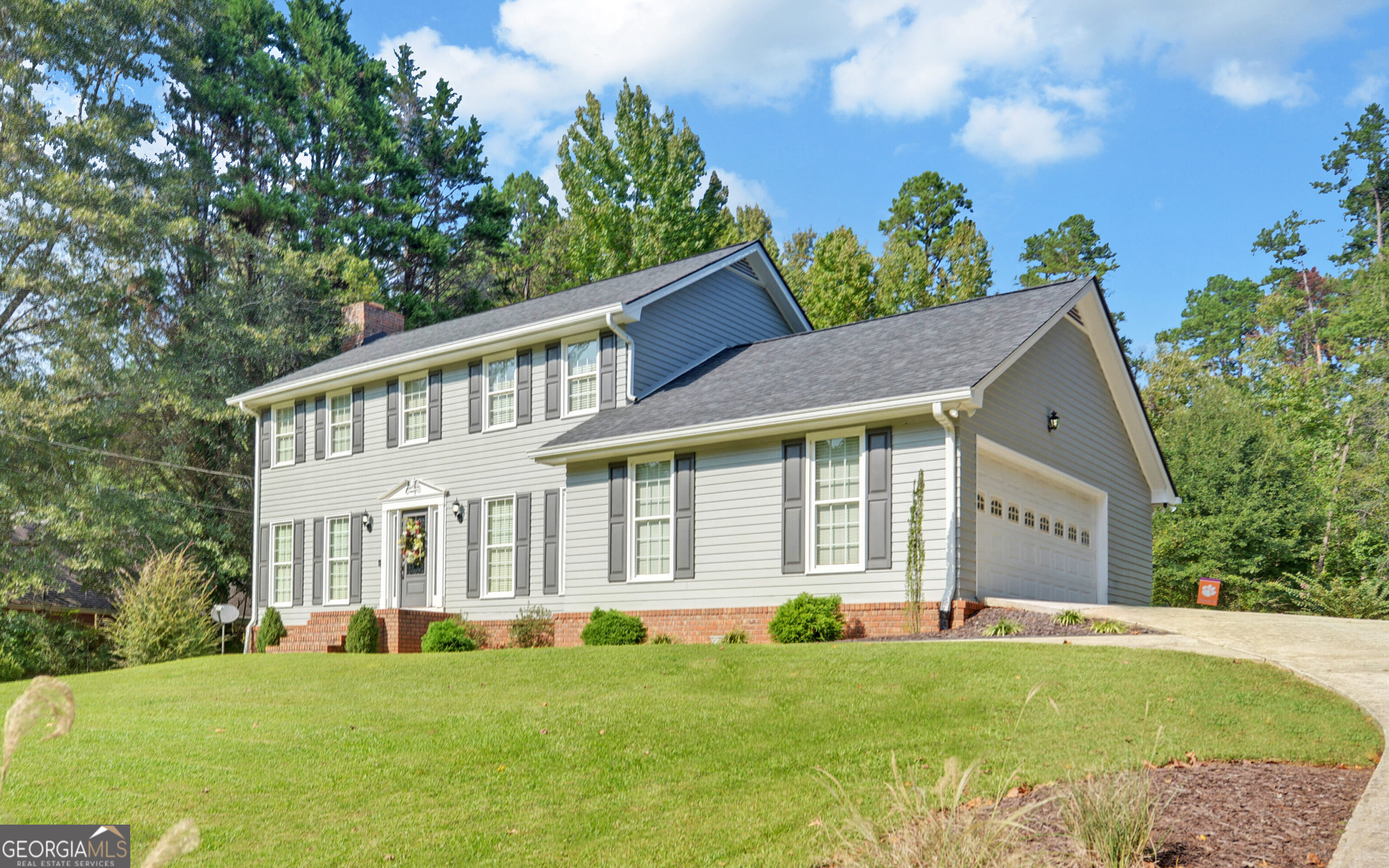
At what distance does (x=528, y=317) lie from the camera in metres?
20.8

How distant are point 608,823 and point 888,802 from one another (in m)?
1.57

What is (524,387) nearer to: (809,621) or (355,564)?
(355,564)

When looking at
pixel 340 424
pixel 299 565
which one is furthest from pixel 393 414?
pixel 299 565

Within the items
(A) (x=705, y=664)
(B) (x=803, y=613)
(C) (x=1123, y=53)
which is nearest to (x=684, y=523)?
(B) (x=803, y=613)

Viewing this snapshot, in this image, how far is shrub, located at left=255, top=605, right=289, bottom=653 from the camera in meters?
20.1

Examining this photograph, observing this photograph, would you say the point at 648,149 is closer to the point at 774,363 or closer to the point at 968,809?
the point at 774,363

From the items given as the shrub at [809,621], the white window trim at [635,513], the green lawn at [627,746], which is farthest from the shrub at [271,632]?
the shrub at [809,621]

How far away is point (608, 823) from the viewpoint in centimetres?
617

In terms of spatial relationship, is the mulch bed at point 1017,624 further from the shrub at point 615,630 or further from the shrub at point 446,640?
the shrub at point 446,640

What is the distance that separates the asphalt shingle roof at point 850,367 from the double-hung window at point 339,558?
6628mm

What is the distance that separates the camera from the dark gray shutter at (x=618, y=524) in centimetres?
1655

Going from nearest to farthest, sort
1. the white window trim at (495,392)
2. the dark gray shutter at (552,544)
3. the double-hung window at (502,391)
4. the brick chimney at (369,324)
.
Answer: the dark gray shutter at (552,544) → the white window trim at (495,392) → the double-hung window at (502,391) → the brick chimney at (369,324)

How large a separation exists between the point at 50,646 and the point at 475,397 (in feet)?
35.3

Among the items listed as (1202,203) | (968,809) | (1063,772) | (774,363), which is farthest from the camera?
(1202,203)
